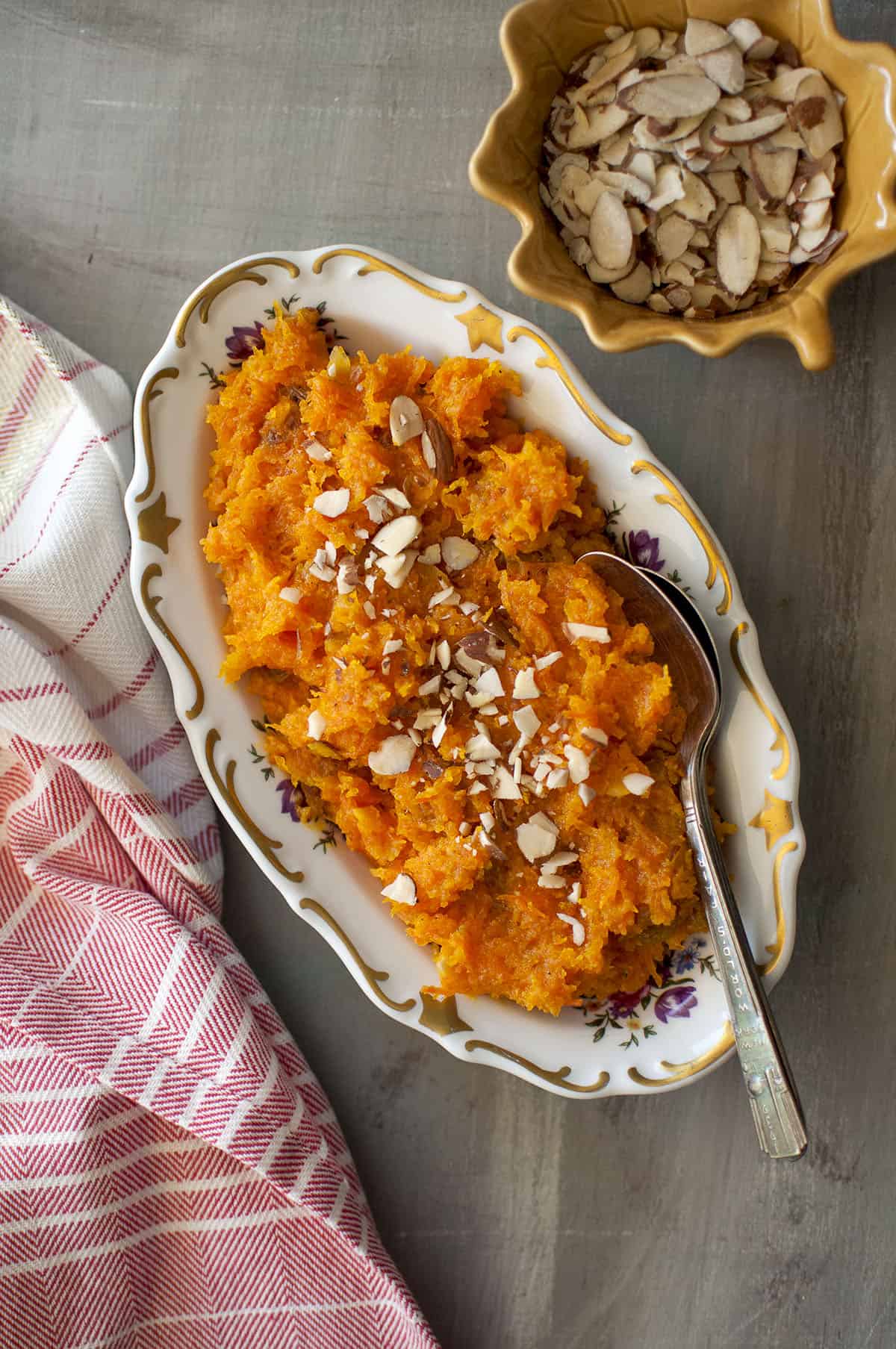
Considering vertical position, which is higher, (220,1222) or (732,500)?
(732,500)

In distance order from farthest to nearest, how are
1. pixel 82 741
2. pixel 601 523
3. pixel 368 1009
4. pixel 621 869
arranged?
pixel 368 1009, pixel 82 741, pixel 601 523, pixel 621 869

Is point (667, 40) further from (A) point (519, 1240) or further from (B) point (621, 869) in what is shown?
(A) point (519, 1240)

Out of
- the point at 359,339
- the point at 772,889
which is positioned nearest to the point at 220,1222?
the point at 772,889

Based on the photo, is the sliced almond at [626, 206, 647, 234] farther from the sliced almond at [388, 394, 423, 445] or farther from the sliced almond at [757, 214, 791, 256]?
the sliced almond at [388, 394, 423, 445]

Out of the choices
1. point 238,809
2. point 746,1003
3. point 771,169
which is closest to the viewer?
point 746,1003

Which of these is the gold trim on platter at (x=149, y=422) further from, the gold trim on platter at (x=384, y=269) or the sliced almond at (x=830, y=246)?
the sliced almond at (x=830, y=246)

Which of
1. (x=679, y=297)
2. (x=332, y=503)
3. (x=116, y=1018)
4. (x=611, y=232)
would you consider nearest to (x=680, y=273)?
(x=679, y=297)

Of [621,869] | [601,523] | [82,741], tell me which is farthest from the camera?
[82,741]

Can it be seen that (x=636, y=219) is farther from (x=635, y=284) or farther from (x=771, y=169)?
(x=771, y=169)
